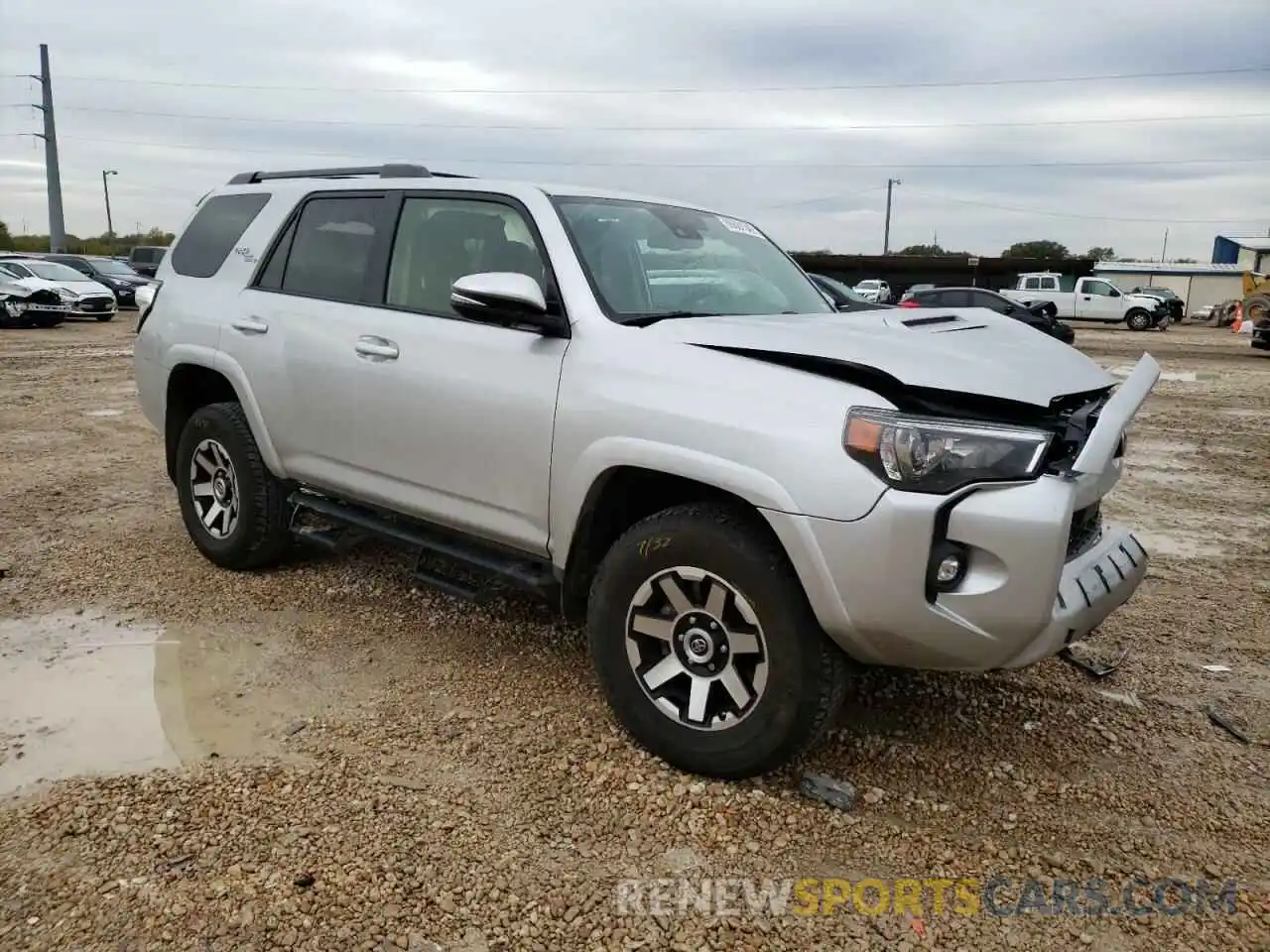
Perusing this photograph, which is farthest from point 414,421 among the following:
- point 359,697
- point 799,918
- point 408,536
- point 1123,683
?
point 1123,683

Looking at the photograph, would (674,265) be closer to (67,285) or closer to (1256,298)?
(67,285)

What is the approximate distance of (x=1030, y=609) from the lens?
2547 mm

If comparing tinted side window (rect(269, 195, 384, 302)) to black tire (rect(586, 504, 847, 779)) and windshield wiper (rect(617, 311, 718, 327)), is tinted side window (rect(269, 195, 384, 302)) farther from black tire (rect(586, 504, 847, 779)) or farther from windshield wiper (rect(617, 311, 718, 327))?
black tire (rect(586, 504, 847, 779))

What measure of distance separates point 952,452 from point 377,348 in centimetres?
230

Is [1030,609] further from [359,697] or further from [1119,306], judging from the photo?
[1119,306]

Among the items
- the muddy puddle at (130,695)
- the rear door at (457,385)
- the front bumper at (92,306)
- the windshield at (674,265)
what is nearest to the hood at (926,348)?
the windshield at (674,265)

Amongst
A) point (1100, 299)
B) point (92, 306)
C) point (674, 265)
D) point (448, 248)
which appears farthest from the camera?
point (1100, 299)

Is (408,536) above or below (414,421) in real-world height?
below

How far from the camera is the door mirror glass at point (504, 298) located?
3191 millimetres

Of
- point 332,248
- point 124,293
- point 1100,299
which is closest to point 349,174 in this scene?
point 332,248

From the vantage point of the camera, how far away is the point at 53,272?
896 inches

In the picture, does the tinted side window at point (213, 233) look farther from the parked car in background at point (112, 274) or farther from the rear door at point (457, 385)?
the parked car in background at point (112, 274)

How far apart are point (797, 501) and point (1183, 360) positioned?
20.8 meters

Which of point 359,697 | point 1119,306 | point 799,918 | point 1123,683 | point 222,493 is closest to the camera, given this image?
point 799,918
